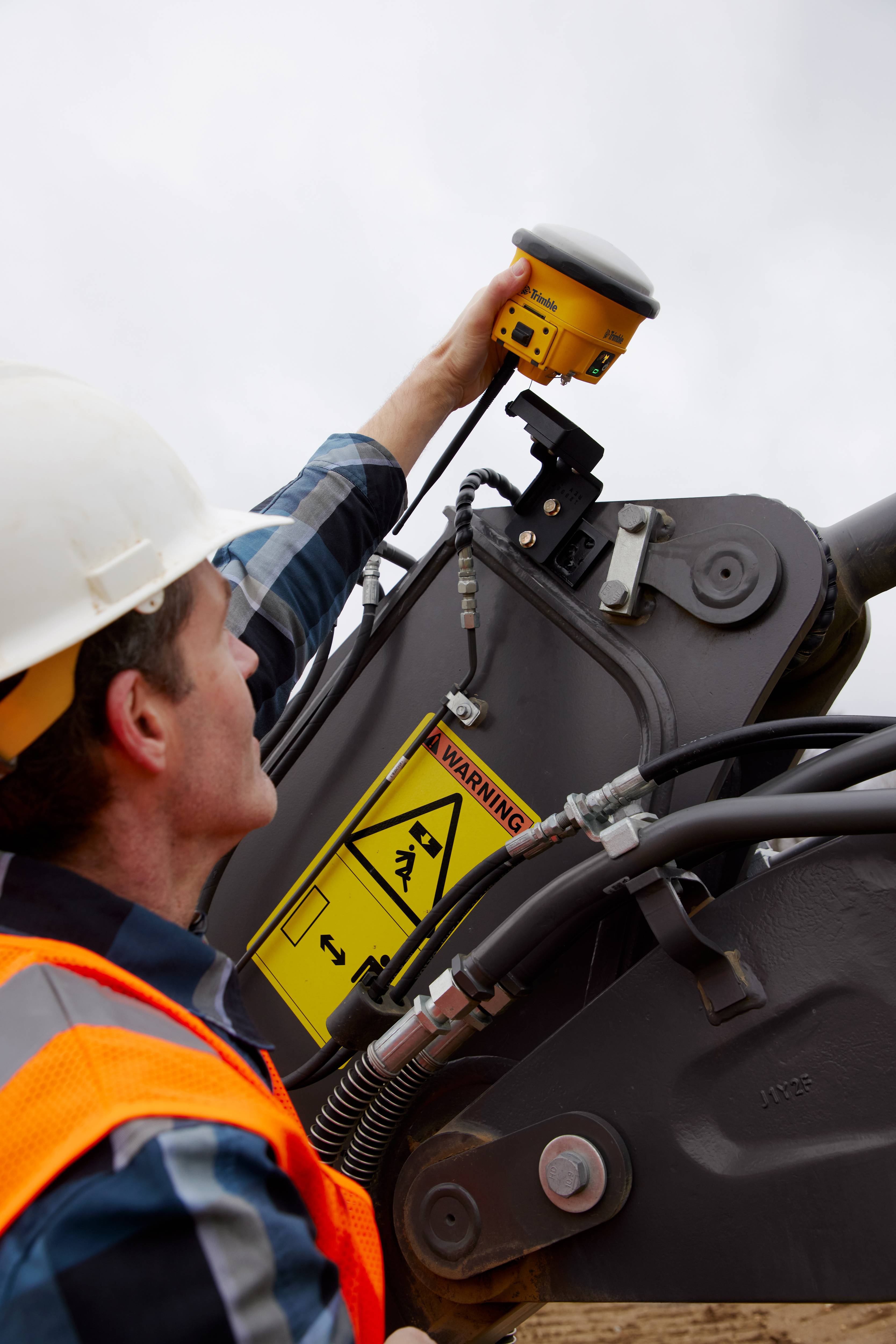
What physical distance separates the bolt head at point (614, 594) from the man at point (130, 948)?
522 mm

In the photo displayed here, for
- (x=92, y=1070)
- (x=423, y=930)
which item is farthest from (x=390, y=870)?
(x=92, y=1070)

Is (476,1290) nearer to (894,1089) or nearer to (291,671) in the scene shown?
(894,1089)

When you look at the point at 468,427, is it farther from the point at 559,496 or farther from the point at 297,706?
the point at 297,706

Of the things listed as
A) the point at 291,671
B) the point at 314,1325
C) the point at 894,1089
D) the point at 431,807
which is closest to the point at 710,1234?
the point at 894,1089

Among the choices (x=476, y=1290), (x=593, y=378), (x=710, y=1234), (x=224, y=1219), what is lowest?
(x=476, y=1290)

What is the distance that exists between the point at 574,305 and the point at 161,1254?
4.30 ft

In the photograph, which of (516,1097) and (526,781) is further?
(526,781)

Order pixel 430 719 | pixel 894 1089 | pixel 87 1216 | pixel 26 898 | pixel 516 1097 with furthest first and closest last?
pixel 430 719
pixel 516 1097
pixel 894 1089
pixel 26 898
pixel 87 1216

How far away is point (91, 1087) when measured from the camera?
2.03ft

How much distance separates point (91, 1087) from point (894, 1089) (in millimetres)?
822

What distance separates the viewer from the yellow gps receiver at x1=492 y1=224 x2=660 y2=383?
1.38m

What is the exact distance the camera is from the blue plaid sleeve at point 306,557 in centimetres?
156

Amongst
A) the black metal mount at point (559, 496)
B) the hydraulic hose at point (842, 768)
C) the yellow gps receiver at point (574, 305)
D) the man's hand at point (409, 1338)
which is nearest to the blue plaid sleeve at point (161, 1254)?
the man's hand at point (409, 1338)

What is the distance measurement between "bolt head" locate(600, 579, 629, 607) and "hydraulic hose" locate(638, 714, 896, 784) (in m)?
0.29
